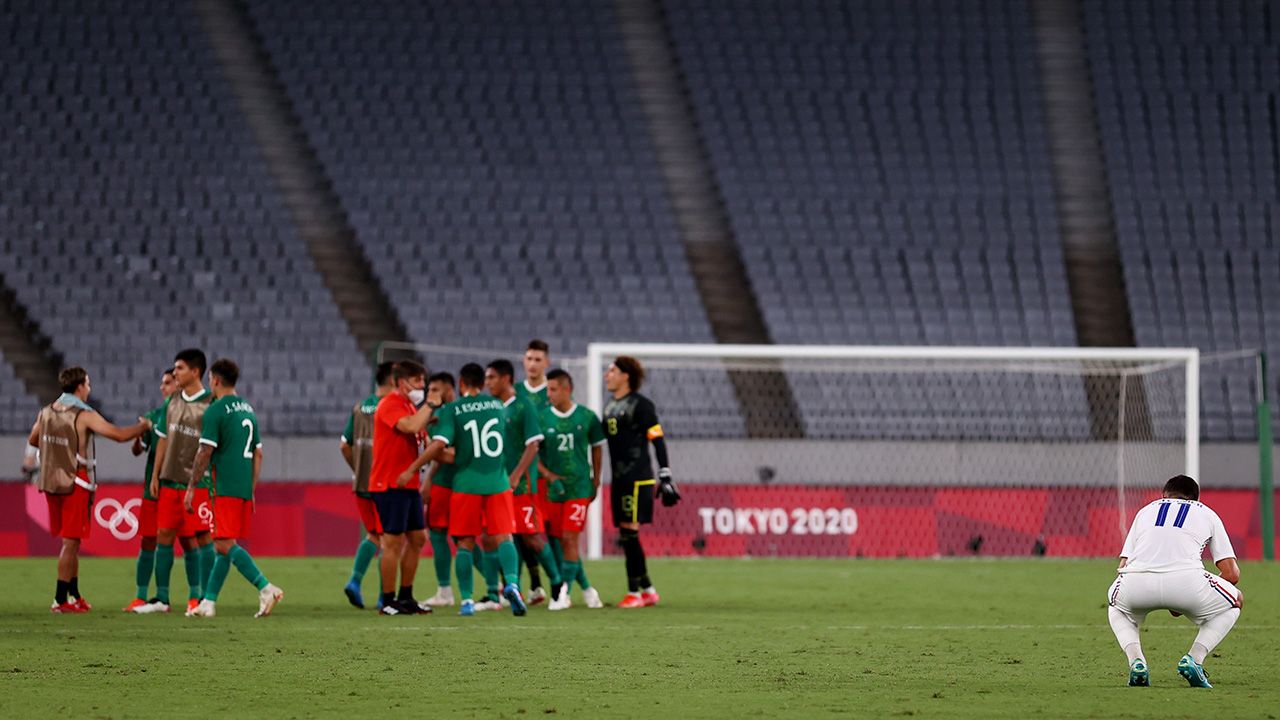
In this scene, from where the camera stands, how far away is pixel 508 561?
10656 mm

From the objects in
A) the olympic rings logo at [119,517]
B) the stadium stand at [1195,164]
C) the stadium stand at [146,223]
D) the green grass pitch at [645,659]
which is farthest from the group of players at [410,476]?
the stadium stand at [1195,164]

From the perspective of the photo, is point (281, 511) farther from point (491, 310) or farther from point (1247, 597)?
point (1247, 597)

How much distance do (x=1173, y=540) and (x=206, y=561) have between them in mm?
6639

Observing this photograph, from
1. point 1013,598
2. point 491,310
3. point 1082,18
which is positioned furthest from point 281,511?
point 1082,18

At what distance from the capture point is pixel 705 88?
2488cm

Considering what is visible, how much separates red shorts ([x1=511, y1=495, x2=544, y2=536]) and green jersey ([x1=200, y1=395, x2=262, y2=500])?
189 centimetres

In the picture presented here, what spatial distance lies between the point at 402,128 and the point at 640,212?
372 centimetres

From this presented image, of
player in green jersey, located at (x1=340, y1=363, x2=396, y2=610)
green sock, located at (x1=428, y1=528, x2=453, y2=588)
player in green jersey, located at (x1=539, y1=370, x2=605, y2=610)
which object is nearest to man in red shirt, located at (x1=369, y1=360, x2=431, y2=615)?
green sock, located at (x1=428, y1=528, x2=453, y2=588)

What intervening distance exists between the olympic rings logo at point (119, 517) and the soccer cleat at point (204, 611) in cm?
715

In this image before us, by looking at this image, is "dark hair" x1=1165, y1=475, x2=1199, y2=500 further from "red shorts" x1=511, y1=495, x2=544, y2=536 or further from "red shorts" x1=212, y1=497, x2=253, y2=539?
"red shorts" x1=212, y1=497, x2=253, y2=539

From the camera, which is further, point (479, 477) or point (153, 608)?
point (153, 608)

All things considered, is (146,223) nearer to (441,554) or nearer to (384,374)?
(384,374)

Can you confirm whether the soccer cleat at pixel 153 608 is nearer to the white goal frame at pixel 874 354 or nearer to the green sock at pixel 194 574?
the green sock at pixel 194 574

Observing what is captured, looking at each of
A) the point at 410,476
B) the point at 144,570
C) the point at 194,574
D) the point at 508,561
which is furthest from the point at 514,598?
the point at 144,570
